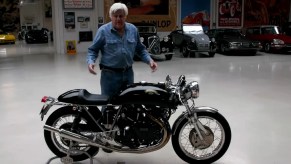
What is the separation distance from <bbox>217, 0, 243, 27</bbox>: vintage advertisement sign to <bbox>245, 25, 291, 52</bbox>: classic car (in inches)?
124

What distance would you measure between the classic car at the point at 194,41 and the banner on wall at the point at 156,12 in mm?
3059

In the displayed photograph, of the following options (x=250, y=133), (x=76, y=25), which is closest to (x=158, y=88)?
(x=250, y=133)

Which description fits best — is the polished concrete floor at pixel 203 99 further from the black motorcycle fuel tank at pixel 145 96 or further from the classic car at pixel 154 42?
the black motorcycle fuel tank at pixel 145 96

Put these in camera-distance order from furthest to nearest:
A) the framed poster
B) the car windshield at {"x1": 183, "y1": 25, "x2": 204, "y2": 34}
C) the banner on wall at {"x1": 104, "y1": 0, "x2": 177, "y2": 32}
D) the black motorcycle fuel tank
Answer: the banner on wall at {"x1": 104, "y1": 0, "x2": 177, "y2": 32}, the framed poster, the car windshield at {"x1": 183, "y1": 25, "x2": 204, "y2": 34}, the black motorcycle fuel tank

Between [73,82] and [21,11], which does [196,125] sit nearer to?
[73,82]

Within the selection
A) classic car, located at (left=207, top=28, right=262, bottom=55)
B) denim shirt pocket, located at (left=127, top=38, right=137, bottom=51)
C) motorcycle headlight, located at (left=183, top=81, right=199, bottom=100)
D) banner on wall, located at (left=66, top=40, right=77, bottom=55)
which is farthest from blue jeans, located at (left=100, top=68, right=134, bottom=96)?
banner on wall, located at (left=66, top=40, right=77, bottom=55)

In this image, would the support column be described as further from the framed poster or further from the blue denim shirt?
the blue denim shirt

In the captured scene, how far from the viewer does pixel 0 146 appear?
3861mm

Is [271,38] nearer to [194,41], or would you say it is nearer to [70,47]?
[194,41]

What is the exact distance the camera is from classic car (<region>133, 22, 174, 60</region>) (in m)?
10.9

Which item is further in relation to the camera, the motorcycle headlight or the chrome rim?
the chrome rim

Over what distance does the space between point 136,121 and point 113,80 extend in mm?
657

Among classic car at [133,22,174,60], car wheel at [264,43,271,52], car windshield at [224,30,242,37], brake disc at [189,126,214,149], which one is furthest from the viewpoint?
car windshield at [224,30,242,37]

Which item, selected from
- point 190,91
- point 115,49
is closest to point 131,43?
point 115,49
